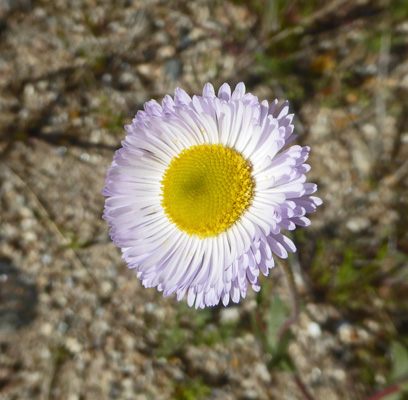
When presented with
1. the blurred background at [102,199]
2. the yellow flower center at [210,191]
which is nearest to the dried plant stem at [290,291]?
the blurred background at [102,199]

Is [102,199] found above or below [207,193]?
above

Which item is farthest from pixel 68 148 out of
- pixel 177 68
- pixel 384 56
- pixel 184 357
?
pixel 384 56

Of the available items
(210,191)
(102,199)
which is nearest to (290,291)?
(210,191)

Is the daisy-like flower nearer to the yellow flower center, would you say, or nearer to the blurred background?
the yellow flower center

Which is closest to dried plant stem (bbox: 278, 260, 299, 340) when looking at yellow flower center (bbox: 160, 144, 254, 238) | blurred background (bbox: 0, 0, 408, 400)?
blurred background (bbox: 0, 0, 408, 400)

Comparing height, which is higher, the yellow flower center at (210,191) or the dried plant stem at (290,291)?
the yellow flower center at (210,191)

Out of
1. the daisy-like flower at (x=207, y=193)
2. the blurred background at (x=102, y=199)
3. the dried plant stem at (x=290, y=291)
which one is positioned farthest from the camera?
the blurred background at (x=102, y=199)

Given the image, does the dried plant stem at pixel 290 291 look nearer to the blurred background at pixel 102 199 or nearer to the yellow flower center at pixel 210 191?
the blurred background at pixel 102 199

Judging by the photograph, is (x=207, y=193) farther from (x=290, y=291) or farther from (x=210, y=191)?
(x=290, y=291)

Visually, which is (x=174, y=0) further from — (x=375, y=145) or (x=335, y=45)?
(x=375, y=145)
